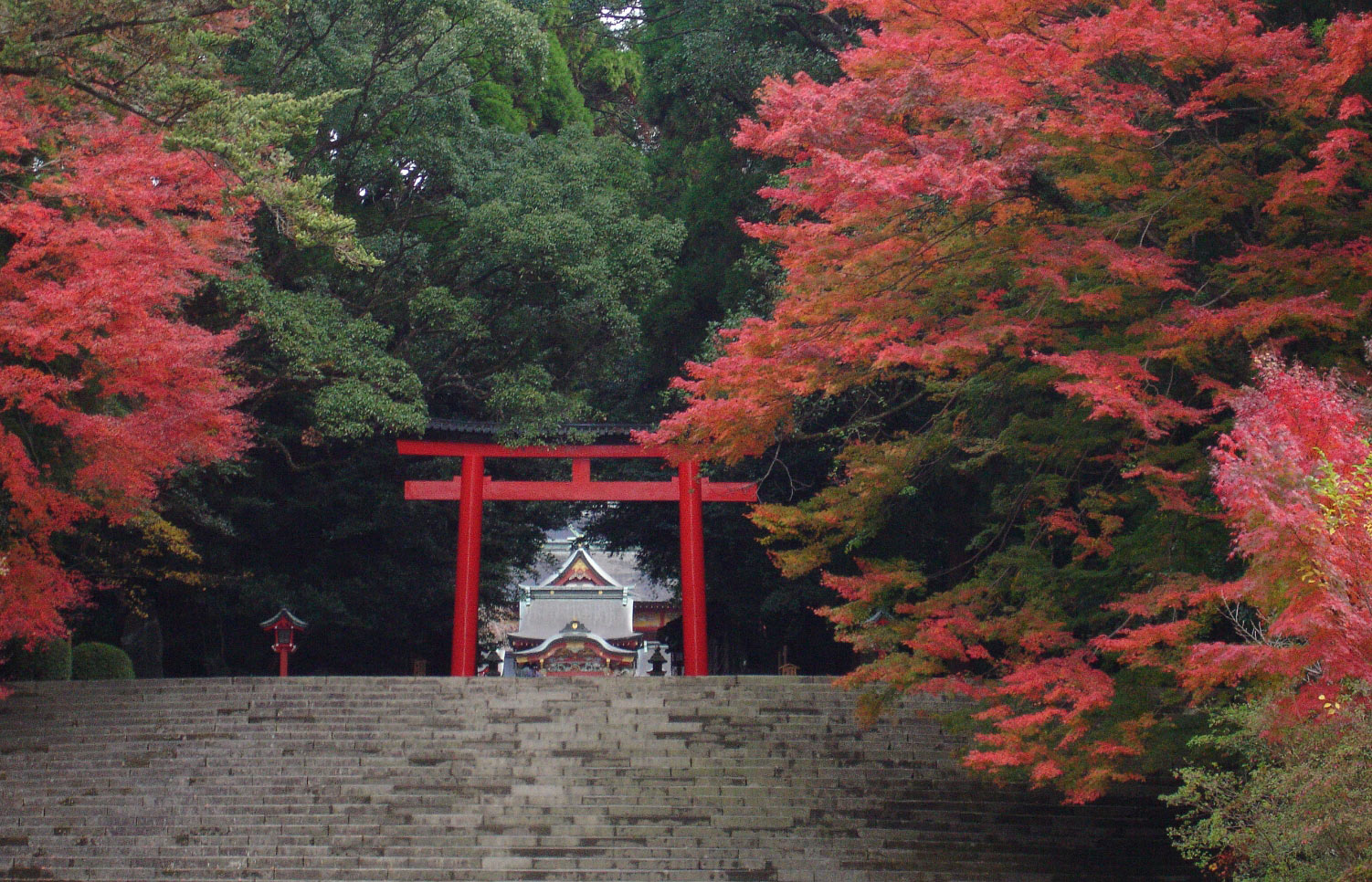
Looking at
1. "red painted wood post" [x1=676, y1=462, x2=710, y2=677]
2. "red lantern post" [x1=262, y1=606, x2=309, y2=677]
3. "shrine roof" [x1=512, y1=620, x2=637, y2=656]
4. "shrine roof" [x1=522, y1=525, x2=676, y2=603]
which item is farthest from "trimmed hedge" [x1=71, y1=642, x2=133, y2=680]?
"shrine roof" [x1=522, y1=525, x2=676, y2=603]

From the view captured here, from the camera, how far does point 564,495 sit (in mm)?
17094

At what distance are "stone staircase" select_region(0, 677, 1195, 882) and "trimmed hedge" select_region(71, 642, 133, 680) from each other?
96.0 inches

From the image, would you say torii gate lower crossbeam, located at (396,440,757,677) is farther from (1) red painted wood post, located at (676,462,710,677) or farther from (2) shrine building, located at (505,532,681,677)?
(2) shrine building, located at (505,532,681,677)

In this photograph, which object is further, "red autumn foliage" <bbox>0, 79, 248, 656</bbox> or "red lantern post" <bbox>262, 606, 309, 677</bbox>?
"red lantern post" <bbox>262, 606, 309, 677</bbox>

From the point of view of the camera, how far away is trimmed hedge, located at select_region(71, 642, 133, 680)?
1602cm

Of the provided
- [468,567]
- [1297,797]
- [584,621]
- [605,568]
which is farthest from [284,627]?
[605,568]

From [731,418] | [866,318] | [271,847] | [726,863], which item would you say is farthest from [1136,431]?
[271,847]

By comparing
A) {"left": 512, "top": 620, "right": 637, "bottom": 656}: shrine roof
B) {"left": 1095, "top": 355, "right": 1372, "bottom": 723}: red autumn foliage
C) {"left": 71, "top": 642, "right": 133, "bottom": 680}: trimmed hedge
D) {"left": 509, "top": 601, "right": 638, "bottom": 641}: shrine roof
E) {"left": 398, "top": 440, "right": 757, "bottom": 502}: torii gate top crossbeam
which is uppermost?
{"left": 509, "top": 601, "right": 638, "bottom": 641}: shrine roof

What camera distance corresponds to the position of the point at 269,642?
807 inches

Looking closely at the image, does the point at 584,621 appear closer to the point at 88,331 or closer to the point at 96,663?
the point at 96,663

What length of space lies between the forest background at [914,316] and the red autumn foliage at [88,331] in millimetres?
45

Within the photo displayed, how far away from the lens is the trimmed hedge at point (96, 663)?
52.5 feet

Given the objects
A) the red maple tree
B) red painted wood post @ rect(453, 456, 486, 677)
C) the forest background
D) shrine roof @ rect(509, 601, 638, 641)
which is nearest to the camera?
the forest background

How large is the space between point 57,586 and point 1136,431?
1041cm
